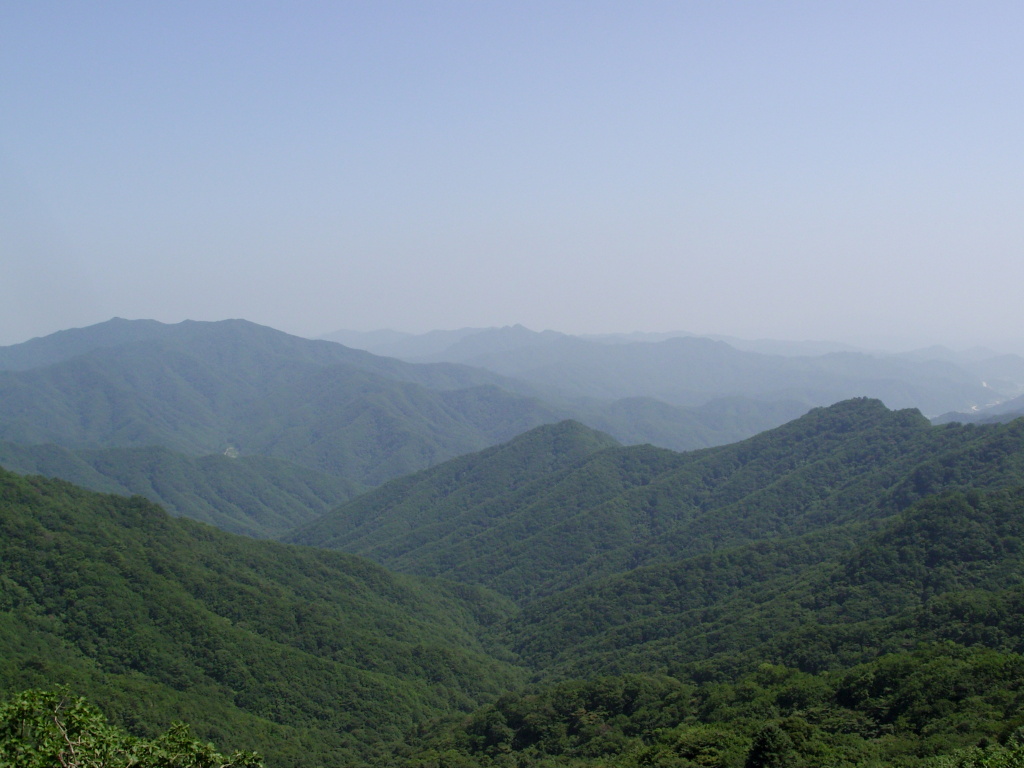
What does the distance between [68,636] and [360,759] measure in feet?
101

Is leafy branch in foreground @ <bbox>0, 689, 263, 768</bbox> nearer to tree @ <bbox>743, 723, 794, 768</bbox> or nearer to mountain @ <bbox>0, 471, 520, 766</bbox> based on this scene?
tree @ <bbox>743, 723, 794, 768</bbox>

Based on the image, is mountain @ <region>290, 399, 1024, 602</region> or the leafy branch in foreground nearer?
the leafy branch in foreground

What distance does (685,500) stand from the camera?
134 meters

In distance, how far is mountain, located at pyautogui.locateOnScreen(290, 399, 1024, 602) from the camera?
334 ft

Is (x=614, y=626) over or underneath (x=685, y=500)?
underneath

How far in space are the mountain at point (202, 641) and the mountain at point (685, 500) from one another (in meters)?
37.9

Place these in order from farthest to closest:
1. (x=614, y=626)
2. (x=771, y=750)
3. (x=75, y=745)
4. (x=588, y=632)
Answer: (x=588, y=632), (x=614, y=626), (x=771, y=750), (x=75, y=745)

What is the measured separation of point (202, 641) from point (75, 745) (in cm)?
5712

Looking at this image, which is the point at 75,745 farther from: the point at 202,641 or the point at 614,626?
the point at 614,626

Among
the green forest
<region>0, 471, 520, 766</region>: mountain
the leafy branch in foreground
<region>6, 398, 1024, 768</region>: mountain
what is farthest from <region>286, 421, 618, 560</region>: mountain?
the leafy branch in foreground

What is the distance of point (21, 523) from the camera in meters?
76.6

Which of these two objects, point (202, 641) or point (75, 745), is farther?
point (202, 641)

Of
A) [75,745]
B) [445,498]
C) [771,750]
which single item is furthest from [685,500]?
[75,745]

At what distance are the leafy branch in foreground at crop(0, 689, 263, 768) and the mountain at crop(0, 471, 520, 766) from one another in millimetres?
39403
